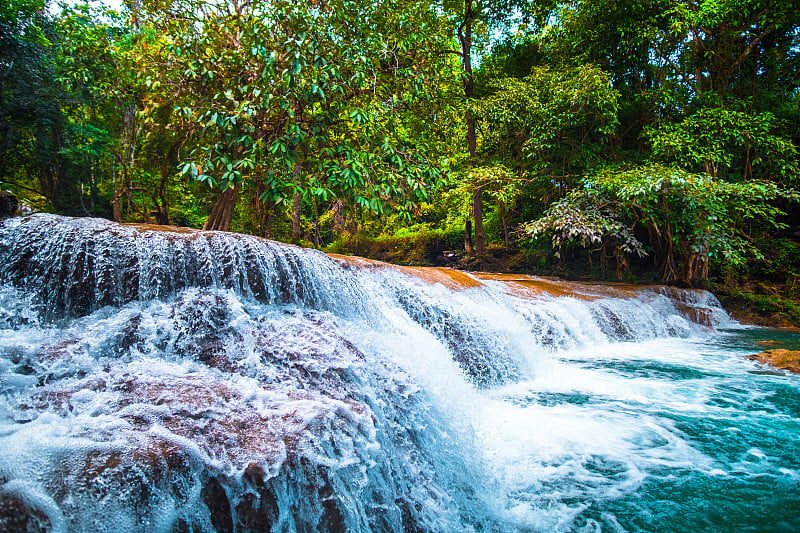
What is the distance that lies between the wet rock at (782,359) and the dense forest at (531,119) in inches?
126

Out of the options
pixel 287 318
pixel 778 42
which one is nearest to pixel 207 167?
pixel 287 318

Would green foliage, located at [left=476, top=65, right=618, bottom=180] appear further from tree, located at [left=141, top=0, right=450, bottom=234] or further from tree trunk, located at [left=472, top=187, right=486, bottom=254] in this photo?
tree, located at [left=141, top=0, right=450, bottom=234]

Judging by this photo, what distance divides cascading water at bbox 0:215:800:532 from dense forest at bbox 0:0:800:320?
2038 mm

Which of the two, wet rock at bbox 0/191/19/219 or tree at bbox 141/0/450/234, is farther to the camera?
tree at bbox 141/0/450/234

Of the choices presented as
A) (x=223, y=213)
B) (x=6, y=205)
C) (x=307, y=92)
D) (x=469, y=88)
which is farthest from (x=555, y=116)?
(x=6, y=205)

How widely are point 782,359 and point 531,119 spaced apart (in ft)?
22.9

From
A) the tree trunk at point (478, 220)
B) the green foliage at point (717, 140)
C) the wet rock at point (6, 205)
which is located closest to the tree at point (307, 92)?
the wet rock at point (6, 205)

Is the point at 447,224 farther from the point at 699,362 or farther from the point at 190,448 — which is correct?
the point at 190,448

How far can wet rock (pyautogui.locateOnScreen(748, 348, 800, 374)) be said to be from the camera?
4.71 metres

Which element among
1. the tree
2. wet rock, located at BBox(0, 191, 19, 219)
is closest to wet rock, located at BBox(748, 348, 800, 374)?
the tree

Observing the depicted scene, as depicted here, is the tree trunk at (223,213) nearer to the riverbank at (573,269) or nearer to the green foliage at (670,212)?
the green foliage at (670,212)

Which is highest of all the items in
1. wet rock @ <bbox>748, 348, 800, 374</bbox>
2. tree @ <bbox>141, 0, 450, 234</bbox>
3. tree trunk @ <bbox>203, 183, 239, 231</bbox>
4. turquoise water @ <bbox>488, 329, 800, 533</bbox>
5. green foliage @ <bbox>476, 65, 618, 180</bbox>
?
green foliage @ <bbox>476, 65, 618, 180</bbox>

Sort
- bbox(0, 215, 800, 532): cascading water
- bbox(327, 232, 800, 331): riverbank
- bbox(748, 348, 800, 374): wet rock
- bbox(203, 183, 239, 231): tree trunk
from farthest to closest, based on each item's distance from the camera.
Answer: bbox(327, 232, 800, 331): riverbank < bbox(203, 183, 239, 231): tree trunk < bbox(748, 348, 800, 374): wet rock < bbox(0, 215, 800, 532): cascading water

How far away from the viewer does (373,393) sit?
8.21ft
